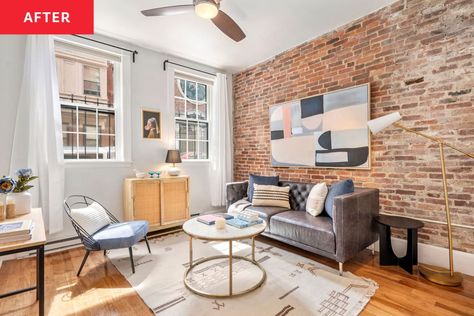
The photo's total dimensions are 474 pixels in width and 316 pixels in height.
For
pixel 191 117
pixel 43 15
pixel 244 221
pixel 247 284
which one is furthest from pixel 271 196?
pixel 43 15

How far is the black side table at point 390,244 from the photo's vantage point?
2.27 metres

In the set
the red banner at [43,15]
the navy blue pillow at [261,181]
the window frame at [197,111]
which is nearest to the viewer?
the red banner at [43,15]

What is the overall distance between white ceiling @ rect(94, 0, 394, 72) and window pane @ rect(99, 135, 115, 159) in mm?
1466

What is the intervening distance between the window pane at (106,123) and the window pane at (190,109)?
4.19ft

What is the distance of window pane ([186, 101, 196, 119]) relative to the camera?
4312mm

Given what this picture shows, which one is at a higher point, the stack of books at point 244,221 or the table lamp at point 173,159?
the table lamp at point 173,159

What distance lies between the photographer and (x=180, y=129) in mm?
4230

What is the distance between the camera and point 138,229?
97.6 inches

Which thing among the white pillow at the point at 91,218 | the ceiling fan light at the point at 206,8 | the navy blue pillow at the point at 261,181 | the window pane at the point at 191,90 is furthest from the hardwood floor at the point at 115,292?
the window pane at the point at 191,90

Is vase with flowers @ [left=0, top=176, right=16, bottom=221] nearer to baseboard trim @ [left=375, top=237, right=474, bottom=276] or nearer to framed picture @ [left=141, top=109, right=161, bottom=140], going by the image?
framed picture @ [left=141, top=109, right=161, bottom=140]

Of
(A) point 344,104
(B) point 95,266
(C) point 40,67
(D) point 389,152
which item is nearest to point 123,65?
(C) point 40,67

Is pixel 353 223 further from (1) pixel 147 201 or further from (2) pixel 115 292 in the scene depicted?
(1) pixel 147 201

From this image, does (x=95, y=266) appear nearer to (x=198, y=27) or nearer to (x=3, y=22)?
(x=3, y=22)

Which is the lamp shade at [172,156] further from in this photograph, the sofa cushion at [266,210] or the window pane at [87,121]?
the sofa cushion at [266,210]
